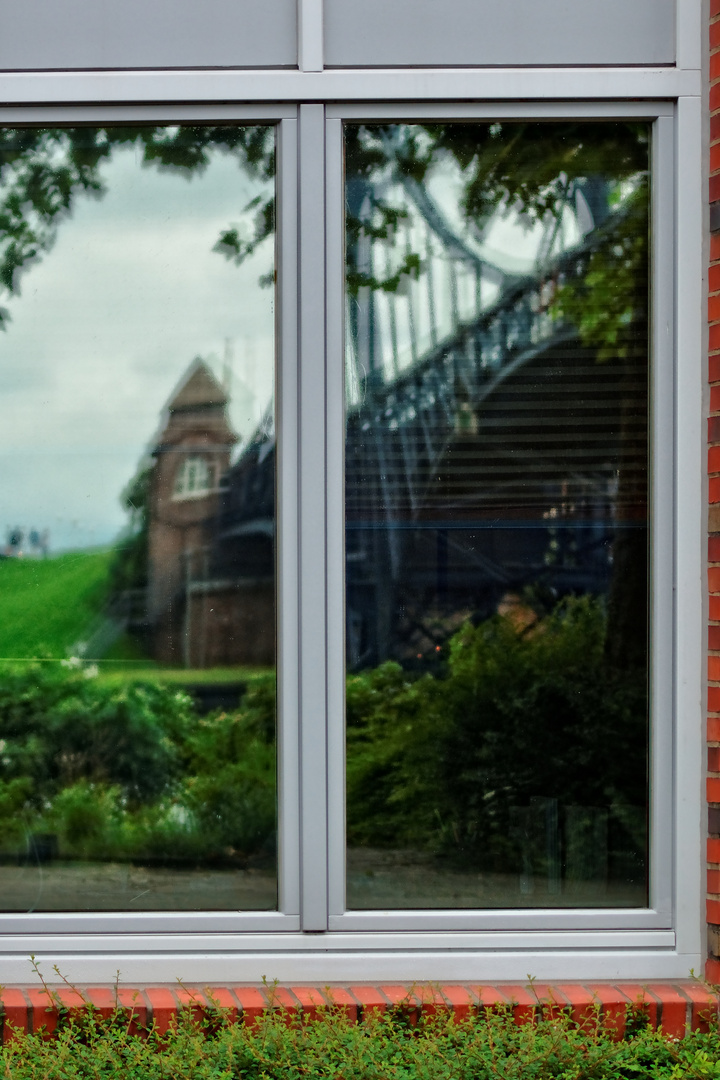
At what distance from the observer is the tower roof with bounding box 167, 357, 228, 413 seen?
128 inches

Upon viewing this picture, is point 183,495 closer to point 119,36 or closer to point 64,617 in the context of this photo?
point 64,617

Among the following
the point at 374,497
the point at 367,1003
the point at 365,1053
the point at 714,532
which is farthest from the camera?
the point at 374,497

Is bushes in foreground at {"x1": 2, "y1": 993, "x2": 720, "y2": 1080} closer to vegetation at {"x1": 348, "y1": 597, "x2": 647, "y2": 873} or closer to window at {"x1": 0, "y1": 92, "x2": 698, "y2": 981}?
window at {"x1": 0, "y1": 92, "x2": 698, "y2": 981}

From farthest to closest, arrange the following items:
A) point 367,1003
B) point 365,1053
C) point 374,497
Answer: point 374,497, point 367,1003, point 365,1053

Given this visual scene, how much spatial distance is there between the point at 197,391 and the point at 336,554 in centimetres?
69

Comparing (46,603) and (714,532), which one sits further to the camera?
(46,603)

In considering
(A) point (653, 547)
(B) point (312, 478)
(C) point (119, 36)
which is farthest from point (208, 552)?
(C) point (119, 36)

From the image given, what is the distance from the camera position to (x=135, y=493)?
3.25 meters

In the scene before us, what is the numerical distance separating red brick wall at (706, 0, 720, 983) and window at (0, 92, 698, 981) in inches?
5.2

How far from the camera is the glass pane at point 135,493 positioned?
10.6ft

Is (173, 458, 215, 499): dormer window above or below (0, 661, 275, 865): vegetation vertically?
above

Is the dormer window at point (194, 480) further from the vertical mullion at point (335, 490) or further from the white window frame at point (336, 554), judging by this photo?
the vertical mullion at point (335, 490)

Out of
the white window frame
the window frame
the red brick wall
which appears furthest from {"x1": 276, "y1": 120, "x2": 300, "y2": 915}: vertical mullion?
the red brick wall

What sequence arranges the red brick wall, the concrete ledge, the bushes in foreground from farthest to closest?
the red brick wall, the concrete ledge, the bushes in foreground
